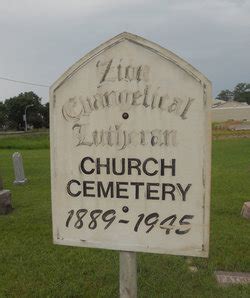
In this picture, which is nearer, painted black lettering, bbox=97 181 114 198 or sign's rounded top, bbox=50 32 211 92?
sign's rounded top, bbox=50 32 211 92

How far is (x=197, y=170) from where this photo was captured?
2215 millimetres

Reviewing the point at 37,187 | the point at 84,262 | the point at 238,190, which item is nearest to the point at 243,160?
the point at 238,190

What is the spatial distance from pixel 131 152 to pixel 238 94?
442 feet

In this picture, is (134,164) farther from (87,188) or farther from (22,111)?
(22,111)

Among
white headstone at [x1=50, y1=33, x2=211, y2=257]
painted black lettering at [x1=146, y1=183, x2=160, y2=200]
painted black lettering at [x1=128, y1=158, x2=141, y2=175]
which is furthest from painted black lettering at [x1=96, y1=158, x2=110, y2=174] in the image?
painted black lettering at [x1=146, y1=183, x2=160, y2=200]

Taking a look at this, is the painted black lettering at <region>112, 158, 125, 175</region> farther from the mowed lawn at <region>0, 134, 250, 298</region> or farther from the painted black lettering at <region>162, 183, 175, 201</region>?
the mowed lawn at <region>0, 134, 250, 298</region>

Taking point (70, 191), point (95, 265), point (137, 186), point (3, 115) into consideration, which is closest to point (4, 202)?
point (95, 265)

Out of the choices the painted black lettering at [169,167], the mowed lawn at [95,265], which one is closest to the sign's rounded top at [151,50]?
the painted black lettering at [169,167]

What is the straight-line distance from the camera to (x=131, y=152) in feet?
7.51

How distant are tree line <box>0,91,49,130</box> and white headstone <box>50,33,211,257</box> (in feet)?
265

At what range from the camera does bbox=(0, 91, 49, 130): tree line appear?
8238 centimetres

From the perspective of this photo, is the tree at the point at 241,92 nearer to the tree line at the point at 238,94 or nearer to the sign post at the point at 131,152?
the tree line at the point at 238,94

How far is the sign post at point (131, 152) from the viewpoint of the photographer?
2.21 metres

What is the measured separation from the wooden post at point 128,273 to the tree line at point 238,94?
12639 centimetres
